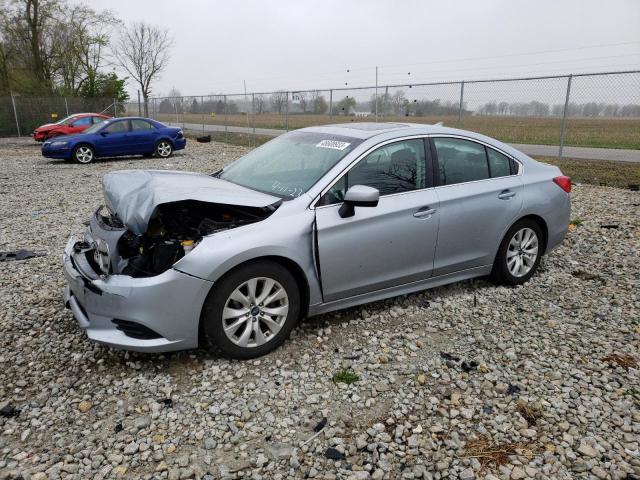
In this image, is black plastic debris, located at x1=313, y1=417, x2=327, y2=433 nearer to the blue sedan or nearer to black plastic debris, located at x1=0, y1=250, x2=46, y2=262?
black plastic debris, located at x1=0, y1=250, x2=46, y2=262

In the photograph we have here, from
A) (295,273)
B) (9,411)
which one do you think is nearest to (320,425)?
(295,273)

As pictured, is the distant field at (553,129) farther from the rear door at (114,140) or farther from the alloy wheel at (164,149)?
the rear door at (114,140)

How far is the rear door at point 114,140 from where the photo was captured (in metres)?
15.3

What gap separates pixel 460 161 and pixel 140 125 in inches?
549

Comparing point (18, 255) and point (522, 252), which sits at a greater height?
point (522, 252)

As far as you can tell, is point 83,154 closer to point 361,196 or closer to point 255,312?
point 255,312

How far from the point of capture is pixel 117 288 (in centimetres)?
312

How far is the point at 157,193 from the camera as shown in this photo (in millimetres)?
3395

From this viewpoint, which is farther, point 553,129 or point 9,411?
point 553,129

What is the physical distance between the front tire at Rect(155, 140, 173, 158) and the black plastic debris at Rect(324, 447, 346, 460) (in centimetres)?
1521

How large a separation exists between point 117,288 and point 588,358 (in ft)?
11.0

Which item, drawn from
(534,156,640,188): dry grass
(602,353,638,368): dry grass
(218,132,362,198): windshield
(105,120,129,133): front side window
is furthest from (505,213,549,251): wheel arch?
(105,120,129,133): front side window

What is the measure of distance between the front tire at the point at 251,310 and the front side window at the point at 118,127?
14162 mm

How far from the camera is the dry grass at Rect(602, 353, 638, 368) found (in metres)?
3.49
